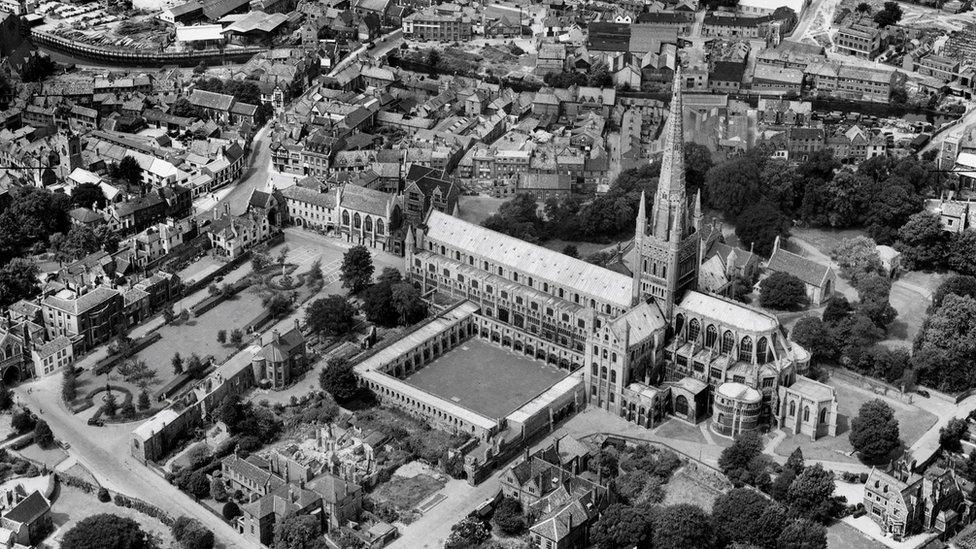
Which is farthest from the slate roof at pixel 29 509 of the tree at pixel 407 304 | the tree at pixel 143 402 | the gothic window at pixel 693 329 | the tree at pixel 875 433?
the tree at pixel 875 433

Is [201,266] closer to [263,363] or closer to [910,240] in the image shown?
[263,363]

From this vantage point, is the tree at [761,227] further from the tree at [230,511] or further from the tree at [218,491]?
the tree at [230,511]

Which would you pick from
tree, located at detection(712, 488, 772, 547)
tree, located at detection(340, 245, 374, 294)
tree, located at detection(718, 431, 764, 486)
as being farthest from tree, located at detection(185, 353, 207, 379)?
tree, located at detection(712, 488, 772, 547)

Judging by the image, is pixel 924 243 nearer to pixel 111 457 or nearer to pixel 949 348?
pixel 949 348

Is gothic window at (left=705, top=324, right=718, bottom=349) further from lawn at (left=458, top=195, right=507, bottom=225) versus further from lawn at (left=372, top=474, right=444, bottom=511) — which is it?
lawn at (left=458, top=195, right=507, bottom=225)

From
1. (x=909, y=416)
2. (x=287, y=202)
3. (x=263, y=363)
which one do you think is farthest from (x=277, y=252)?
(x=909, y=416)
